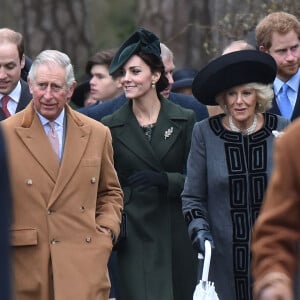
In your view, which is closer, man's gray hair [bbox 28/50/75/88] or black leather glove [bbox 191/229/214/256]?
black leather glove [bbox 191/229/214/256]

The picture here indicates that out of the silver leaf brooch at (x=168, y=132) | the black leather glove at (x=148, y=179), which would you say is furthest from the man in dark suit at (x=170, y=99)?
the black leather glove at (x=148, y=179)

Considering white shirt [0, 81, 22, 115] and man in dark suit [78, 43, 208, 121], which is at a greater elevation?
man in dark suit [78, 43, 208, 121]

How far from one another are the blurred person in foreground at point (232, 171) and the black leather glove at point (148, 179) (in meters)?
0.84

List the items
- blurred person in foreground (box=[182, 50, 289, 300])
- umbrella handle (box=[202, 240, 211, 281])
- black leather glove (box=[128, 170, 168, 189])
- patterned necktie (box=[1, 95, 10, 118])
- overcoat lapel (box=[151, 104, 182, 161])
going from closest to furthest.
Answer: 1. umbrella handle (box=[202, 240, 211, 281])
2. blurred person in foreground (box=[182, 50, 289, 300])
3. black leather glove (box=[128, 170, 168, 189])
4. patterned necktie (box=[1, 95, 10, 118])
5. overcoat lapel (box=[151, 104, 182, 161])

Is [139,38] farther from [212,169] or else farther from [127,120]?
[212,169]

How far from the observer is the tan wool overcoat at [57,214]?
342 inches

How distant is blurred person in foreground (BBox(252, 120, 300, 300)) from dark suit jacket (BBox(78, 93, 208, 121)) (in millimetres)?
5239

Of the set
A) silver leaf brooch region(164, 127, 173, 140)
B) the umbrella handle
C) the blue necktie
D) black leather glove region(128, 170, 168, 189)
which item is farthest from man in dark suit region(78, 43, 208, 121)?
the umbrella handle

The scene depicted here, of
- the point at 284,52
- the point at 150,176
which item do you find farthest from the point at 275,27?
the point at 150,176

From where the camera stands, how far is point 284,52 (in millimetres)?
10375

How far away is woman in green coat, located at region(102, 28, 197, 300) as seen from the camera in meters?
10.0

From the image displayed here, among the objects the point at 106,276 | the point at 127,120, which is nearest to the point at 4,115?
the point at 127,120

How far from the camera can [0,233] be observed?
5367 mm

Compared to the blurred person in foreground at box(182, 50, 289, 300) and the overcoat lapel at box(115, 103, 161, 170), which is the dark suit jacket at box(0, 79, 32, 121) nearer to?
the overcoat lapel at box(115, 103, 161, 170)
